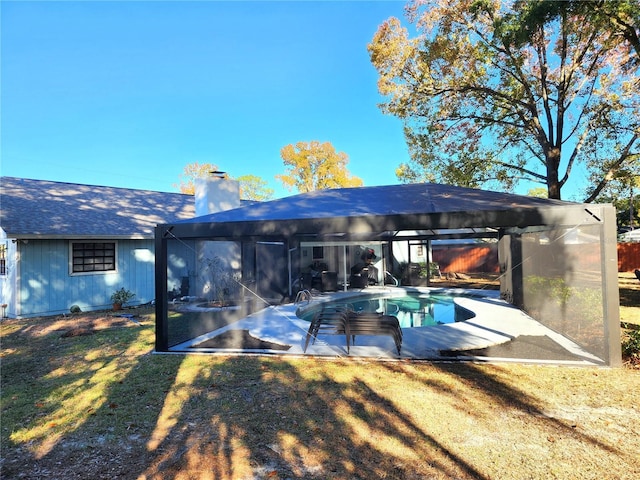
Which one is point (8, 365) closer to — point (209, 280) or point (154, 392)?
point (154, 392)

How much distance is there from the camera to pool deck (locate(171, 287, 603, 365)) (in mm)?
6230

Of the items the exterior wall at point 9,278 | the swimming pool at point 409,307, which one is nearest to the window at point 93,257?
the exterior wall at point 9,278

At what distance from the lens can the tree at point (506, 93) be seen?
34.4 ft

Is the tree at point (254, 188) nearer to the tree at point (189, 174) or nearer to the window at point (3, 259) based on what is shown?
the tree at point (189, 174)

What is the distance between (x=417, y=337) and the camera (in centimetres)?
711

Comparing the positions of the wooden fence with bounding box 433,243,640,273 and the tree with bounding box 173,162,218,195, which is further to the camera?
the tree with bounding box 173,162,218,195

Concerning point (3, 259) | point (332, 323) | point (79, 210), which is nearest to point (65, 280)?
point (3, 259)

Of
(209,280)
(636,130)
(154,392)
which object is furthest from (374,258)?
(154,392)

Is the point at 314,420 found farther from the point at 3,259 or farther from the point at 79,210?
the point at 79,210

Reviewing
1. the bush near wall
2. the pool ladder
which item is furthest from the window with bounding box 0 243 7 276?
the bush near wall

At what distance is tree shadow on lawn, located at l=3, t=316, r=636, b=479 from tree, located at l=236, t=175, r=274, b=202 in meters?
36.8

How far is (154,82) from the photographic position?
17453 mm

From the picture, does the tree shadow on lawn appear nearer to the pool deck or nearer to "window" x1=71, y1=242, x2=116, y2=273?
the pool deck

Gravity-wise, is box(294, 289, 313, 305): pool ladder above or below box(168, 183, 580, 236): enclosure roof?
below
